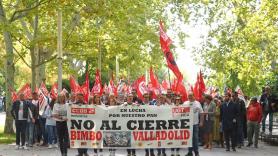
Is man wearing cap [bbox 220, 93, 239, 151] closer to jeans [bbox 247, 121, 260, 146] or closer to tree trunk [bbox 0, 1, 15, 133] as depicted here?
jeans [bbox 247, 121, 260, 146]

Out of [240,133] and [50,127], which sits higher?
[50,127]

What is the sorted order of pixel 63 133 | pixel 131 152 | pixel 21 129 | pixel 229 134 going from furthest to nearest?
1. pixel 229 134
2. pixel 21 129
3. pixel 131 152
4. pixel 63 133

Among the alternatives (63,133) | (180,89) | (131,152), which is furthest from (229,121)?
(63,133)

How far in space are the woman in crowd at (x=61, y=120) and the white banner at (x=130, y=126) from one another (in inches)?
8.2

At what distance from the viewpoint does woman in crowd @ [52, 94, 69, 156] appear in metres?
16.3

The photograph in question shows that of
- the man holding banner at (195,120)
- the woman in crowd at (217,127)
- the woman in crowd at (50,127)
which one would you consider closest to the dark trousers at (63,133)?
the man holding banner at (195,120)

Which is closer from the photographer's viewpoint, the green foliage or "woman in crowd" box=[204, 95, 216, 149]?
"woman in crowd" box=[204, 95, 216, 149]

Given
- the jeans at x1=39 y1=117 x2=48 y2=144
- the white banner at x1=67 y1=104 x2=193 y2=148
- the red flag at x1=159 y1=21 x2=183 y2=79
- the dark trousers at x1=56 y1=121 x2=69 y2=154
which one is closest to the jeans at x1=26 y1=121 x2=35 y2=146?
the jeans at x1=39 y1=117 x2=48 y2=144

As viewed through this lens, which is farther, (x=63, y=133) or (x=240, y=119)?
(x=240, y=119)

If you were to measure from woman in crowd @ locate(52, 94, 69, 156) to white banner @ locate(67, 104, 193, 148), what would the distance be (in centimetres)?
21

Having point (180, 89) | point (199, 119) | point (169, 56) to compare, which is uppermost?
point (169, 56)

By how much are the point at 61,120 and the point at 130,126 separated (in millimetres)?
1856

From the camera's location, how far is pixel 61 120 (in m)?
16.3

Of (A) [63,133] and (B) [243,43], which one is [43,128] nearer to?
(A) [63,133]
